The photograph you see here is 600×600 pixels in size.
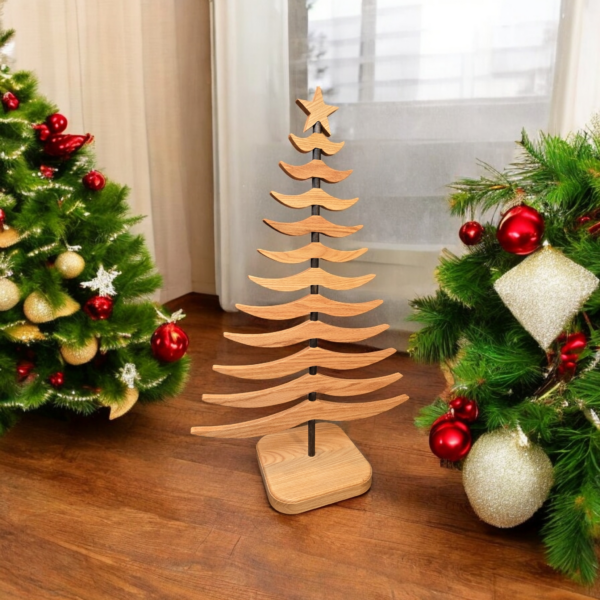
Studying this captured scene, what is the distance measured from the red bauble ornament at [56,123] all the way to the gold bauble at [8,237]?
0.69 ft

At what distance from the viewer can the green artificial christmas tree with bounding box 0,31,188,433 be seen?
3.12 ft

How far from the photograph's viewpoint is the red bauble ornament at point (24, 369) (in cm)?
101

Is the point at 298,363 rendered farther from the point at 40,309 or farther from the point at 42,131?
the point at 42,131

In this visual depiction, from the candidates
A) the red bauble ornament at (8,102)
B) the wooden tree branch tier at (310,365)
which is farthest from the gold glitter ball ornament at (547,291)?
the red bauble ornament at (8,102)

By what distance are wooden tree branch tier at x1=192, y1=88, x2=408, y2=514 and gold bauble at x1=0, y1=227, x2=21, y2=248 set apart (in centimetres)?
42

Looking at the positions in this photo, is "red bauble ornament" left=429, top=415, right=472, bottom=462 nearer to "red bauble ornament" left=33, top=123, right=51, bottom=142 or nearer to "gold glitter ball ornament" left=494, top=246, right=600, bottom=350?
"gold glitter ball ornament" left=494, top=246, right=600, bottom=350

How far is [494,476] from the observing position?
76 cm

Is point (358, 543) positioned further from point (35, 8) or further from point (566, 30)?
point (35, 8)

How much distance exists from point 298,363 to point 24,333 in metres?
0.49

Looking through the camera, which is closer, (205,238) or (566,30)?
(566,30)

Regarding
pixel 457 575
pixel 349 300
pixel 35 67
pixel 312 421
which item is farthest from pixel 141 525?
pixel 35 67

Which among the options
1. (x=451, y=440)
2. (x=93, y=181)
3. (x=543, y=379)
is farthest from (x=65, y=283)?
(x=543, y=379)

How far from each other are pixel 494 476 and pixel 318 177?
1.66 feet

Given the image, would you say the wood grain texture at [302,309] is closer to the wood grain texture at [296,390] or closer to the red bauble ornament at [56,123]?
the wood grain texture at [296,390]
